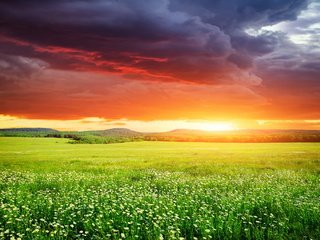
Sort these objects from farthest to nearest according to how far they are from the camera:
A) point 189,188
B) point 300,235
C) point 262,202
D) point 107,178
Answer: point 107,178 → point 189,188 → point 262,202 → point 300,235

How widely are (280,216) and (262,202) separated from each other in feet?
3.71

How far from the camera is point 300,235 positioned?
409 inches

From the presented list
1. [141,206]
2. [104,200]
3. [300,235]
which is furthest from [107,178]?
[300,235]

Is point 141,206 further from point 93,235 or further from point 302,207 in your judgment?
point 302,207

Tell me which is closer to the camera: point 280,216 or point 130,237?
point 130,237

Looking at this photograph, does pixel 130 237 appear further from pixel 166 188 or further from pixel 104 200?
pixel 166 188

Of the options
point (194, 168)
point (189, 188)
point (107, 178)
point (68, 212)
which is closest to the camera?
point (68, 212)

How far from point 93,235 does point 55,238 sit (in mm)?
1062

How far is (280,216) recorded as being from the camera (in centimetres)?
1237

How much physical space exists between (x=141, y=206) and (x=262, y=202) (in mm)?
4685

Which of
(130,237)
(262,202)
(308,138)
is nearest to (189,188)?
(262,202)

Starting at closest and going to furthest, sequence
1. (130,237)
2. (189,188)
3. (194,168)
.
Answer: (130,237)
(189,188)
(194,168)

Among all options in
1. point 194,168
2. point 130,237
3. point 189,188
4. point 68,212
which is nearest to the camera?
point 130,237

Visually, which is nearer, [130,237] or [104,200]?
[130,237]
